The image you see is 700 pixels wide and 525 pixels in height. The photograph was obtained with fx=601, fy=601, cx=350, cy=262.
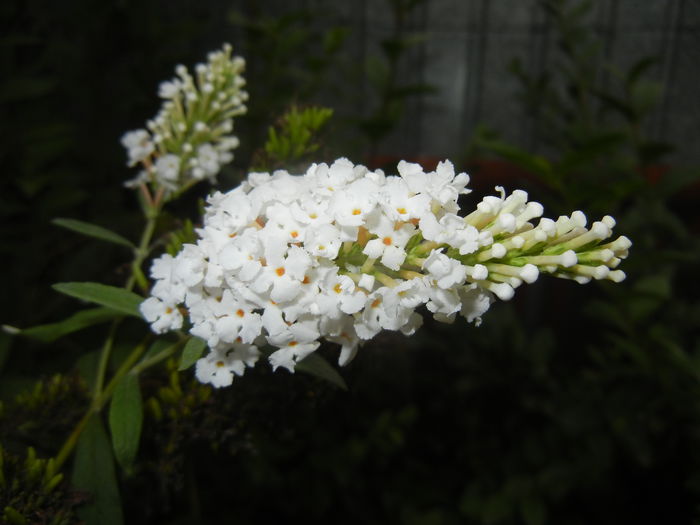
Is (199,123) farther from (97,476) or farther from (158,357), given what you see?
(97,476)

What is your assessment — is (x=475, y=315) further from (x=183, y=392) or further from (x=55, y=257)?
(x=55, y=257)

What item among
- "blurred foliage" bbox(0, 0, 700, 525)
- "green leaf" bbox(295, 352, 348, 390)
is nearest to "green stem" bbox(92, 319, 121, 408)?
"blurred foliage" bbox(0, 0, 700, 525)

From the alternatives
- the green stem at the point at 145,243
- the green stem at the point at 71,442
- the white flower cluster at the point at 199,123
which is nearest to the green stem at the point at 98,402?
the green stem at the point at 71,442

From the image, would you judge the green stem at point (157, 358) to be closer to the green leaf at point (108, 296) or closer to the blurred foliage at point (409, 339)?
the green leaf at point (108, 296)

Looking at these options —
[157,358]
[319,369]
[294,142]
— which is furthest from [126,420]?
[294,142]

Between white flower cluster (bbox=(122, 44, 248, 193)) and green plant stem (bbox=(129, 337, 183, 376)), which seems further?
white flower cluster (bbox=(122, 44, 248, 193))

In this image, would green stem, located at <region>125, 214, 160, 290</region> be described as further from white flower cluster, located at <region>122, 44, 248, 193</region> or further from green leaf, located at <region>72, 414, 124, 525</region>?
green leaf, located at <region>72, 414, 124, 525</region>

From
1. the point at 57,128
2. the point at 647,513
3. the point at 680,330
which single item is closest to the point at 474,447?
the point at 647,513
